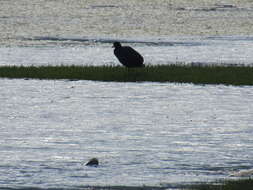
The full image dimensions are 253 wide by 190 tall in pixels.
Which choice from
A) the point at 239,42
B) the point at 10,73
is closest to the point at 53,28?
the point at 239,42

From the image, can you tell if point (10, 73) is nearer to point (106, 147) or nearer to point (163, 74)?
point (163, 74)

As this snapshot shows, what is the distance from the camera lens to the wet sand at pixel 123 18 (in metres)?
49.2

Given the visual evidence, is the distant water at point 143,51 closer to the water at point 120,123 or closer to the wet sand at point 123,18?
the water at point 120,123

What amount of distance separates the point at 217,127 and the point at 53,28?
1347 inches

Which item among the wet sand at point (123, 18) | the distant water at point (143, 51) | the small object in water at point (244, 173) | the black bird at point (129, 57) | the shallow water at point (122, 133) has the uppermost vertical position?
the small object in water at point (244, 173)

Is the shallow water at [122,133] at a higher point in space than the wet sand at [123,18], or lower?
higher

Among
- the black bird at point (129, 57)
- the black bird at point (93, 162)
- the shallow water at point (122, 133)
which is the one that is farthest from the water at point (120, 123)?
the black bird at point (129, 57)

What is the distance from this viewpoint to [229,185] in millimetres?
12633

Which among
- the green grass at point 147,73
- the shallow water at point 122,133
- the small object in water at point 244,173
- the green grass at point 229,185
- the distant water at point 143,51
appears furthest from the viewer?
the distant water at point 143,51

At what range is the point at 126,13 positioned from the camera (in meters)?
62.5

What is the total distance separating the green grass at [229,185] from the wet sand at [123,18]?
29.2 m

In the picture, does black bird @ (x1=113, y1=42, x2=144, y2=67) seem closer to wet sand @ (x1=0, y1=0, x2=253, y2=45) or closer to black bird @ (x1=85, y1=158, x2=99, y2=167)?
black bird @ (x1=85, y1=158, x2=99, y2=167)

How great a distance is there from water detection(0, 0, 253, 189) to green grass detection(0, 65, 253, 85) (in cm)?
67

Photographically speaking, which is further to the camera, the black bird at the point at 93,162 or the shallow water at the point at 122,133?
the black bird at the point at 93,162
